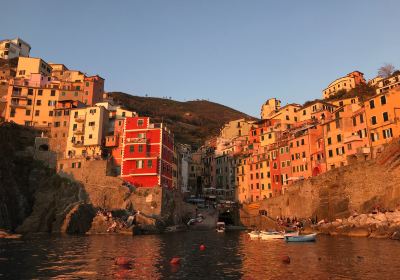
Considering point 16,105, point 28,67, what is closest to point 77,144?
point 16,105

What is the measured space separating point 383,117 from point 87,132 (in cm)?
6476

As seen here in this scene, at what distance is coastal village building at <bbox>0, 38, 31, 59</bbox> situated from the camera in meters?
140

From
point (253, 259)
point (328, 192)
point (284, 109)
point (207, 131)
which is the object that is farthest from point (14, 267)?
point (207, 131)

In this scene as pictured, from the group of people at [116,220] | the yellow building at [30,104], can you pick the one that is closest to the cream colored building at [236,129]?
the yellow building at [30,104]

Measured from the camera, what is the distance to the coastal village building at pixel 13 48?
458ft

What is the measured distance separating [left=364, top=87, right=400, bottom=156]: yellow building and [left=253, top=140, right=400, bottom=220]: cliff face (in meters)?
5.29

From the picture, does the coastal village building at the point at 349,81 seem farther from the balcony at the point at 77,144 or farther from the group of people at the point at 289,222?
the balcony at the point at 77,144

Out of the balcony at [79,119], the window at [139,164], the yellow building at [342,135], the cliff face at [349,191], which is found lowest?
the cliff face at [349,191]

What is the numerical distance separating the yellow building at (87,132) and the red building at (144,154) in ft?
28.1

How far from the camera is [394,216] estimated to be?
1918 inches

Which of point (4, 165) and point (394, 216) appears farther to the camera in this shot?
point (4, 165)

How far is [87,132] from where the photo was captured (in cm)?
8394

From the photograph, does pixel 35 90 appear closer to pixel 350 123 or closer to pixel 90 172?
pixel 90 172

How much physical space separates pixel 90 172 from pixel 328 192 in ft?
167
